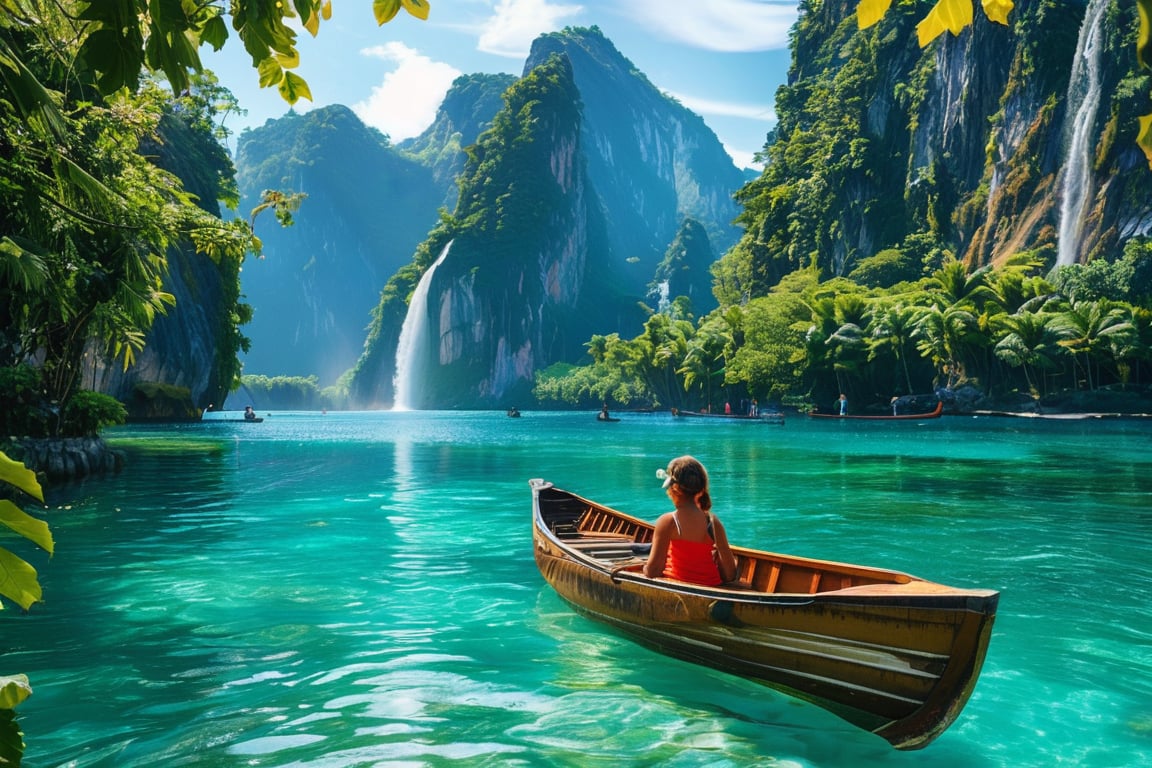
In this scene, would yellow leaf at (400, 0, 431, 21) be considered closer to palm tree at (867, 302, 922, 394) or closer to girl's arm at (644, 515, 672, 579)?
girl's arm at (644, 515, 672, 579)

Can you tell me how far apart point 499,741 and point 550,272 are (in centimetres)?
13826

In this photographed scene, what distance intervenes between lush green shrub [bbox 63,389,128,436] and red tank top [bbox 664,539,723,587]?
56.9 feet

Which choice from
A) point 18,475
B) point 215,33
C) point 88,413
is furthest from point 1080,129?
point 18,475

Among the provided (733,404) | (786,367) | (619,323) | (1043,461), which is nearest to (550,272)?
(619,323)

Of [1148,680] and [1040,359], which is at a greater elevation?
[1040,359]

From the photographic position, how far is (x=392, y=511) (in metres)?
15.1

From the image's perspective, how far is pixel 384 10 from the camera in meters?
2.11

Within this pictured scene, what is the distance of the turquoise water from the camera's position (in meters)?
5.00

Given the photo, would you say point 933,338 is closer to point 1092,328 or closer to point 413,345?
point 1092,328

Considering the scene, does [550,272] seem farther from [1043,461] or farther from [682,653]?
[682,653]

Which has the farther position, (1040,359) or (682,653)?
(1040,359)

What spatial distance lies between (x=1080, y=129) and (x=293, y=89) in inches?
2346

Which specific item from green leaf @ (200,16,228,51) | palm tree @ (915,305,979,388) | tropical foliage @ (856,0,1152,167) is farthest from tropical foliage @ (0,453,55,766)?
palm tree @ (915,305,979,388)

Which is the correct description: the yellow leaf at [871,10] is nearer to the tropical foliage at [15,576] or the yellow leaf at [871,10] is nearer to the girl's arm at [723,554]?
the tropical foliage at [15,576]
